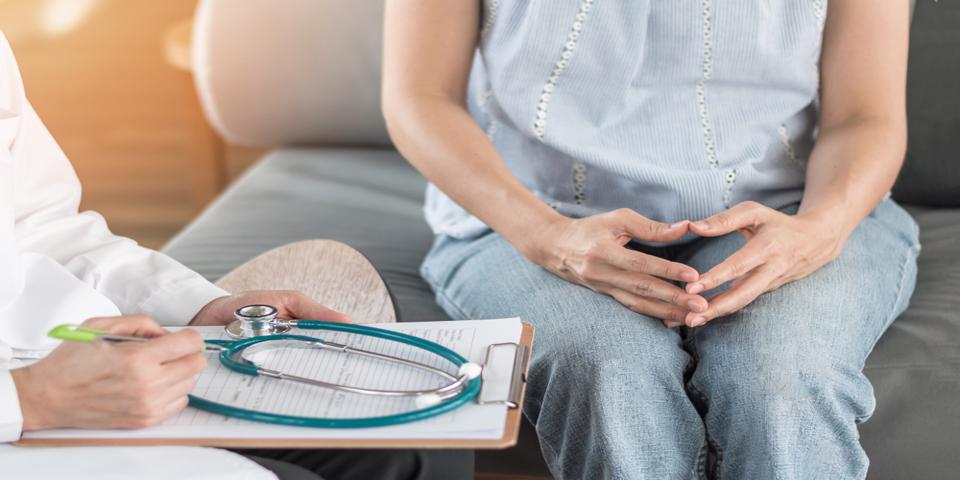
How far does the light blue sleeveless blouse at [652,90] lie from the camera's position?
1203 millimetres

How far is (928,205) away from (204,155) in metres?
1.70

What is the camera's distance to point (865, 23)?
4.09 feet

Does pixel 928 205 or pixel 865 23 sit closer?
→ pixel 865 23

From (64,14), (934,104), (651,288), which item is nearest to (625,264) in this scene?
(651,288)

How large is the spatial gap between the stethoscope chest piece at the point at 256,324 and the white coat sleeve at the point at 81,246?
0.11m

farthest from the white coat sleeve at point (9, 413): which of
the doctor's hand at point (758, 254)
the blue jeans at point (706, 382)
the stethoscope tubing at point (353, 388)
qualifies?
the doctor's hand at point (758, 254)

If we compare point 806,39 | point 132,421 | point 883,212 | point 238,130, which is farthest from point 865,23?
point 238,130

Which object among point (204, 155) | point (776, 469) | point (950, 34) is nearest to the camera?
point (776, 469)

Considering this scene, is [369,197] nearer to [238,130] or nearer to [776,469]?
[238,130]

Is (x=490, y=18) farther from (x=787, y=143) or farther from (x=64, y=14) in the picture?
(x=64, y=14)

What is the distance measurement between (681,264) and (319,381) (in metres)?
0.39

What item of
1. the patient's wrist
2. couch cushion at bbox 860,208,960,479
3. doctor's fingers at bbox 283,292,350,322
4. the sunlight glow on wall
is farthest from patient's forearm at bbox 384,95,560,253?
the sunlight glow on wall

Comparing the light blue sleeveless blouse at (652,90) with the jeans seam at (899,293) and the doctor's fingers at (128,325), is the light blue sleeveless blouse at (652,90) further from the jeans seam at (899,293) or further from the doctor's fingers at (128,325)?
the doctor's fingers at (128,325)

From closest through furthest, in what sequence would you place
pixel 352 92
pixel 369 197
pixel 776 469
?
pixel 776 469, pixel 369 197, pixel 352 92
